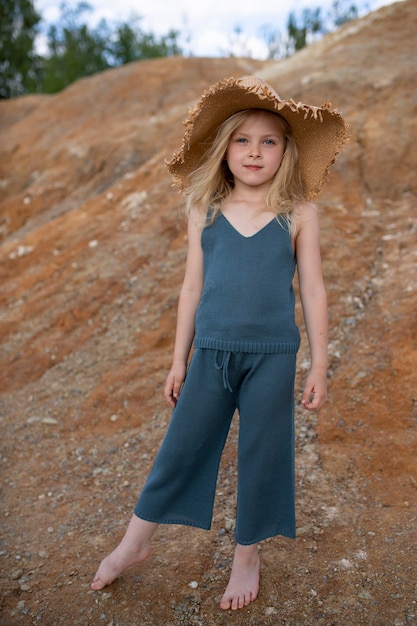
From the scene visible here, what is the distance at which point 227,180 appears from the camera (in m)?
2.04

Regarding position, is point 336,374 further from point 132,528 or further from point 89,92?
point 89,92

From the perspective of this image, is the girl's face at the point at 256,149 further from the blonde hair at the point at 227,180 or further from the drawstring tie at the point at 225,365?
the drawstring tie at the point at 225,365

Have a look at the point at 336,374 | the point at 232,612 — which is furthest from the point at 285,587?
the point at 336,374

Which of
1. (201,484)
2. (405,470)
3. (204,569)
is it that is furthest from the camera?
(405,470)

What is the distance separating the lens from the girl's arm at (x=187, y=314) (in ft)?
6.53

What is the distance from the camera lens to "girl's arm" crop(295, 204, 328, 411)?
1868 millimetres

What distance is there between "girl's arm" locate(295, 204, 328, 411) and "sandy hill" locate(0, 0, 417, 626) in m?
0.66

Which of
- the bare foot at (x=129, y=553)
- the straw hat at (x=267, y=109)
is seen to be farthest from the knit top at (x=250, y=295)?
the bare foot at (x=129, y=553)

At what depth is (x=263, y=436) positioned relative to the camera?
1822 mm

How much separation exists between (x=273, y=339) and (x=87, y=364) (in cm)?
204

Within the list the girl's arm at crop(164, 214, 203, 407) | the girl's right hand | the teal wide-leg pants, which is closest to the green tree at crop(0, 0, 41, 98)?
the girl's arm at crop(164, 214, 203, 407)

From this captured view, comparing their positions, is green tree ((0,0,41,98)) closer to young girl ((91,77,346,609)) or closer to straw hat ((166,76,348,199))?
straw hat ((166,76,348,199))

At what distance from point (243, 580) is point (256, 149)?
4.40ft

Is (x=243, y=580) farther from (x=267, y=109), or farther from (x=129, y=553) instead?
(x=267, y=109)
